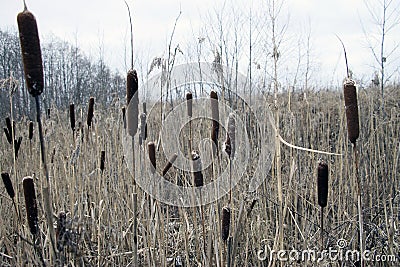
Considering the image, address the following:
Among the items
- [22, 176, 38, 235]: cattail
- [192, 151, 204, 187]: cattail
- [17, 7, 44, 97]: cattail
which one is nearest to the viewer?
[17, 7, 44, 97]: cattail

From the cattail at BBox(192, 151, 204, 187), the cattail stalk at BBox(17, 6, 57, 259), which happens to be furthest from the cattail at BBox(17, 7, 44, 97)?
the cattail at BBox(192, 151, 204, 187)

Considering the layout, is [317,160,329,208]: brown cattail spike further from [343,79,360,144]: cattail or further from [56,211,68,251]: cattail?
[56,211,68,251]: cattail

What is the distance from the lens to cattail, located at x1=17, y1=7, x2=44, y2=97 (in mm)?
521

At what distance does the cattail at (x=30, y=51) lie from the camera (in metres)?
0.52

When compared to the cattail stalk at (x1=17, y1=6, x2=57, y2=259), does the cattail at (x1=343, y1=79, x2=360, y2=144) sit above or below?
below

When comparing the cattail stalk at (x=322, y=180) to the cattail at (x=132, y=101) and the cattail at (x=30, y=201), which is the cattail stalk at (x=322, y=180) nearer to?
the cattail at (x=132, y=101)

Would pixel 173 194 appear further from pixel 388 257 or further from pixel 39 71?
pixel 39 71

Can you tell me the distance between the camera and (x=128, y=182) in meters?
1.96

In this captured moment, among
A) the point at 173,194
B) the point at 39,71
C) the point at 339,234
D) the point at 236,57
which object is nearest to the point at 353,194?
the point at 339,234

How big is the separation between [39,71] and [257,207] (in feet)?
4.90

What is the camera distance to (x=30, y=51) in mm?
522

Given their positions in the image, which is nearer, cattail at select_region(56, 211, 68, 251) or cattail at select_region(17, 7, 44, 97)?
cattail at select_region(17, 7, 44, 97)

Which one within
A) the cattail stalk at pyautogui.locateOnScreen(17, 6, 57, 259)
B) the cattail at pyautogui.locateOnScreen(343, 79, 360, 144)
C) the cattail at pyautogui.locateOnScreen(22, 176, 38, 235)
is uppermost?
the cattail stalk at pyautogui.locateOnScreen(17, 6, 57, 259)

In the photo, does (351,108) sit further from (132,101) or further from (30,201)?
(30,201)
